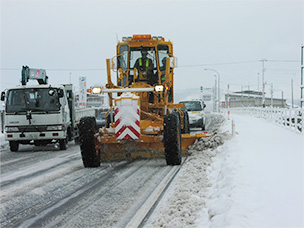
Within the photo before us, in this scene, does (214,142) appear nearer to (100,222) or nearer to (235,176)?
(235,176)

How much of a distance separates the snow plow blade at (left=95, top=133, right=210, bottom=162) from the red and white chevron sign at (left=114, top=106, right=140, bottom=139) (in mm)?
236

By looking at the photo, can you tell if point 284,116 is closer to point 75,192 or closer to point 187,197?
point 187,197

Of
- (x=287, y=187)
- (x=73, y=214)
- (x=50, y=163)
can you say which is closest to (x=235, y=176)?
(x=287, y=187)

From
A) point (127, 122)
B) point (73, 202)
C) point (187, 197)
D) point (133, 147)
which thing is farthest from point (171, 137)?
point (73, 202)

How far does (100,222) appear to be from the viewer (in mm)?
5121

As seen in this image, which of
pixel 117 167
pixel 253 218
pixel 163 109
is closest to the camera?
pixel 253 218

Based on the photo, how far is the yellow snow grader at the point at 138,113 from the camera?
8.80 m

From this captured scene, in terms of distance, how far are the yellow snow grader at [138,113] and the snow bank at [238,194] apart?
3.67ft

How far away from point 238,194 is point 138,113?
13.4ft

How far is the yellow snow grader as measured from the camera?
880 cm

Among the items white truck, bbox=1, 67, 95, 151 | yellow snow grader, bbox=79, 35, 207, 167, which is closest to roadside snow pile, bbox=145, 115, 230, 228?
yellow snow grader, bbox=79, 35, 207, 167

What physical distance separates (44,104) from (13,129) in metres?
1.42

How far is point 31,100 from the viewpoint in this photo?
1387 centimetres

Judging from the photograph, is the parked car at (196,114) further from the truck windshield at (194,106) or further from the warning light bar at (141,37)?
the warning light bar at (141,37)
